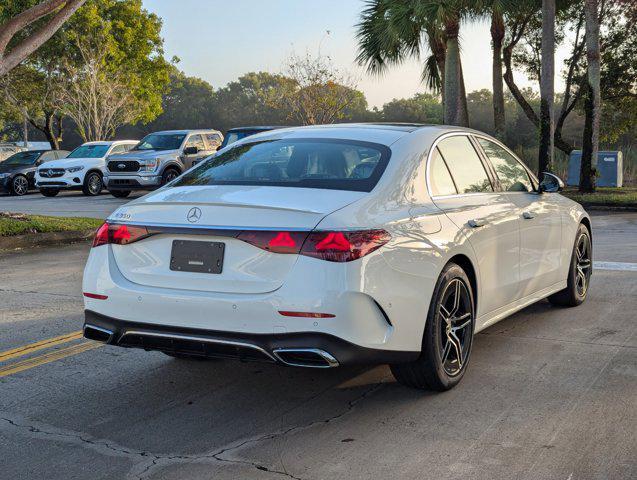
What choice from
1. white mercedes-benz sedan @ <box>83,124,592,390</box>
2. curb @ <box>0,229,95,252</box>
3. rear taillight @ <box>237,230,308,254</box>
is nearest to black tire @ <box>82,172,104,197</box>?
curb @ <box>0,229,95,252</box>

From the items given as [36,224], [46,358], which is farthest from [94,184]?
[46,358]

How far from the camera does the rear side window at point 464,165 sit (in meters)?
5.61

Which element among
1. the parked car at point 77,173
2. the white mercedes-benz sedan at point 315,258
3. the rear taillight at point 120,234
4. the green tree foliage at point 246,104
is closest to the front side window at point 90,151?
the parked car at point 77,173

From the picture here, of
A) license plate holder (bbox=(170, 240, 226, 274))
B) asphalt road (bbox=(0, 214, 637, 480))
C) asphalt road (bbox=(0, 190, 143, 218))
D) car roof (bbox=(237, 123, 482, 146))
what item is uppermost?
car roof (bbox=(237, 123, 482, 146))

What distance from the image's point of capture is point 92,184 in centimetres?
2766

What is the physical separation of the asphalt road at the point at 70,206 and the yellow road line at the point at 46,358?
13.1 meters

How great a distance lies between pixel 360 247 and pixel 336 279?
22 centimetres

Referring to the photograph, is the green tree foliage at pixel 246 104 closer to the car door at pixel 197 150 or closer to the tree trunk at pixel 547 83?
the car door at pixel 197 150

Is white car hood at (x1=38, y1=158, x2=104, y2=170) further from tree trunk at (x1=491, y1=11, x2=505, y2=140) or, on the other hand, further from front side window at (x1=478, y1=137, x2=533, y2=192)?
front side window at (x1=478, y1=137, x2=533, y2=192)

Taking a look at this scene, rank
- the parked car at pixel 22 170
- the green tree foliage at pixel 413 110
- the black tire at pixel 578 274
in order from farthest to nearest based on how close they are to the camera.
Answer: the green tree foliage at pixel 413 110 → the parked car at pixel 22 170 → the black tire at pixel 578 274

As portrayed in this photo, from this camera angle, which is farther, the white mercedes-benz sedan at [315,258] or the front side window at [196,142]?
the front side window at [196,142]

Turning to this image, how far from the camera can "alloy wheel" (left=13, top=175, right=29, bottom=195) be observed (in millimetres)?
29672

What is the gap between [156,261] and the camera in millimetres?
4656

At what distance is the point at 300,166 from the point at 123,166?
2041 centimetres
